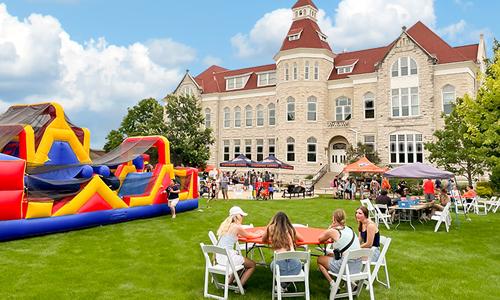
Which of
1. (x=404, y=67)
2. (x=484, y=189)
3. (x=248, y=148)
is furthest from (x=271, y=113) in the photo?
(x=484, y=189)

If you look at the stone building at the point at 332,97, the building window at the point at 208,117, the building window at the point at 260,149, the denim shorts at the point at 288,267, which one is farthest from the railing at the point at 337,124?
the denim shorts at the point at 288,267

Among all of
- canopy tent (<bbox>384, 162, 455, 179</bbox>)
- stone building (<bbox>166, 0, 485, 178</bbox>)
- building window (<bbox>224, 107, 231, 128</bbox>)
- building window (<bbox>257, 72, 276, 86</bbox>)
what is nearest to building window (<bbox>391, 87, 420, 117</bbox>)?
stone building (<bbox>166, 0, 485, 178</bbox>)

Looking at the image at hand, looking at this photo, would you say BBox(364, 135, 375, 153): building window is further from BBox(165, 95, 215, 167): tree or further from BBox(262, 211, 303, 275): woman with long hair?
BBox(262, 211, 303, 275): woman with long hair

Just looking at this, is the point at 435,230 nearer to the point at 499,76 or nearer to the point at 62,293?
the point at 499,76

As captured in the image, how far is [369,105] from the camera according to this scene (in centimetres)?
3512

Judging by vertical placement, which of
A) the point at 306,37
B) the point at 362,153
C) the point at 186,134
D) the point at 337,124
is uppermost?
the point at 306,37

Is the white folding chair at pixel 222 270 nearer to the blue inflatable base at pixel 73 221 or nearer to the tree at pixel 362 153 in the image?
the blue inflatable base at pixel 73 221

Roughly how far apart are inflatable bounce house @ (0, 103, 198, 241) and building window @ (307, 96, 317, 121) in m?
20.9

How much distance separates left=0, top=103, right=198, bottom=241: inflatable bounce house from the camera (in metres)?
10.6

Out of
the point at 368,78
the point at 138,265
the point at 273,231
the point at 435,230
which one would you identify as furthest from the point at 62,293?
the point at 368,78

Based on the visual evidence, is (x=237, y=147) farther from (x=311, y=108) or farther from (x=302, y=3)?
Answer: (x=302, y=3)

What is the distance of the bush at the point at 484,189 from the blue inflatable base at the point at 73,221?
21812 millimetres

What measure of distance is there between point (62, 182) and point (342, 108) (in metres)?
29.5

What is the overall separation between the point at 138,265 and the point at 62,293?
2.03m
